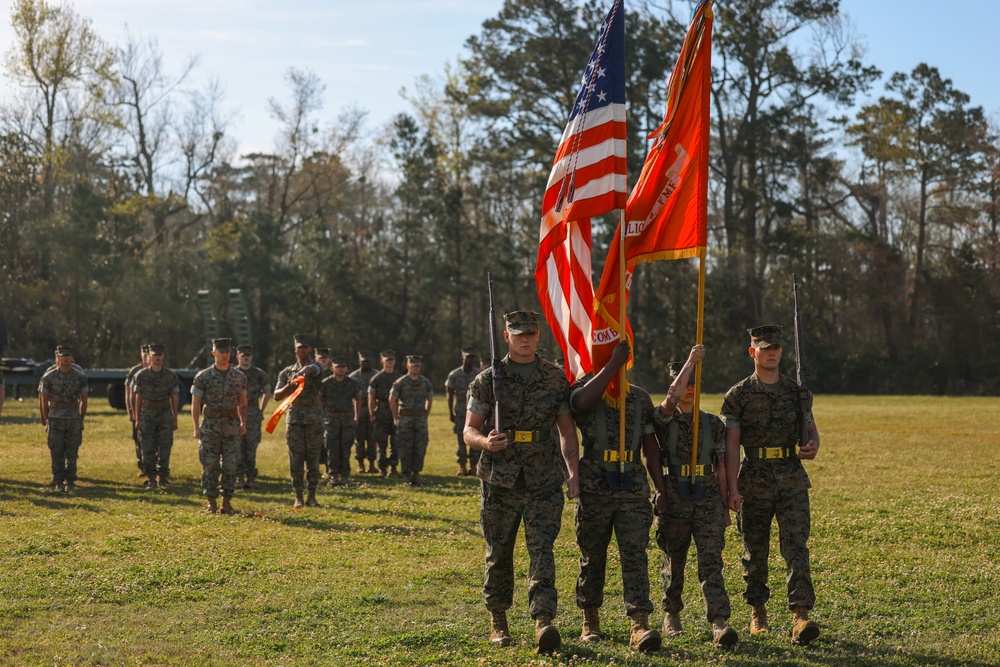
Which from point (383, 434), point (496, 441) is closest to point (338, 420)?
point (383, 434)

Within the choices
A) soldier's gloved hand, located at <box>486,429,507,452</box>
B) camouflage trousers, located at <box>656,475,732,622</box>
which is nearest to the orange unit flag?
camouflage trousers, located at <box>656,475,732,622</box>

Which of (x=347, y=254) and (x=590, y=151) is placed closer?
(x=590, y=151)

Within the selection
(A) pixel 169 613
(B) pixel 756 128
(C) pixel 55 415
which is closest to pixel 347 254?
(B) pixel 756 128

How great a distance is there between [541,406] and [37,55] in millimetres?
50051

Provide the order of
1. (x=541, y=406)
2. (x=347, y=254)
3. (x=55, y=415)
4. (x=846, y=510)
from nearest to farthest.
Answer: (x=541, y=406) < (x=846, y=510) < (x=55, y=415) < (x=347, y=254)

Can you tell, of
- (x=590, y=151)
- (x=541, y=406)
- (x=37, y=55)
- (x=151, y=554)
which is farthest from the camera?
(x=37, y=55)

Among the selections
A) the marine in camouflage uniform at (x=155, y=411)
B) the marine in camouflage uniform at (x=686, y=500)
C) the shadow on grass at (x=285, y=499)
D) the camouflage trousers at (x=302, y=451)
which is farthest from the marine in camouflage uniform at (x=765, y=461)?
the marine in camouflage uniform at (x=155, y=411)

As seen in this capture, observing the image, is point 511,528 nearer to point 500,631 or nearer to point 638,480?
point 500,631

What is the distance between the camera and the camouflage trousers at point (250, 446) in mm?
17906

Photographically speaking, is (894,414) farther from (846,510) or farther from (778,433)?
(778,433)

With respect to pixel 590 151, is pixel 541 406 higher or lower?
lower

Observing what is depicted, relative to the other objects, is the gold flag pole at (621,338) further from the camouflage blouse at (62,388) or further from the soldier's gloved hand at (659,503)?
the camouflage blouse at (62,388)

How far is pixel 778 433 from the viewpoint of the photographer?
8.26m

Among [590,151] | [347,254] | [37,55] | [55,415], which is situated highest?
[37,55]
